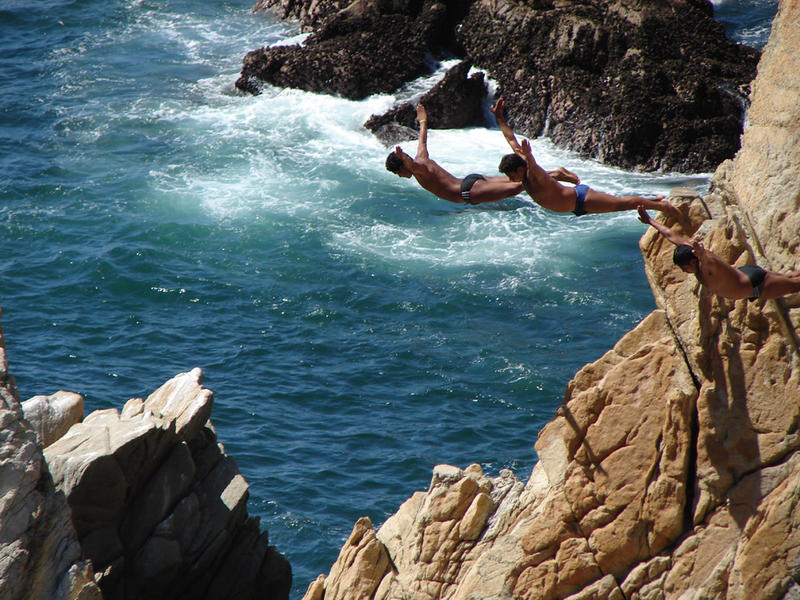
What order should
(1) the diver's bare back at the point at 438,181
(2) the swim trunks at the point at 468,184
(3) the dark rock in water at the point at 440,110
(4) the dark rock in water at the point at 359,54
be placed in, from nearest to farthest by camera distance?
(2) the swim trunks at the point at 468,184, (1) the diver's bare back at the point at 438,181, (3) the dark rock in water at the point at 440,110, (4) the dark rock in water at the point at 359,54

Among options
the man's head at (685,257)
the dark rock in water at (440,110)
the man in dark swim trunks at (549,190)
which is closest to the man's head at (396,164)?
the man in dark swim trunks at (549,190)

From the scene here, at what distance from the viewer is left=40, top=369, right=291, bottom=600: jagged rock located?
669 inches

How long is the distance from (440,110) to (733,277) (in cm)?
3379

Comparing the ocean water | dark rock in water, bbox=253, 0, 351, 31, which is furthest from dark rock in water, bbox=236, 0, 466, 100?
dark rock in water, bbox=253, 0, 351, 31

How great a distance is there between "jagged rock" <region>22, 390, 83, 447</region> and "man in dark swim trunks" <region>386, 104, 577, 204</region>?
873cm

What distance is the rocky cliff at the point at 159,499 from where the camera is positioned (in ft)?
55.7

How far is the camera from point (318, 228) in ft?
119

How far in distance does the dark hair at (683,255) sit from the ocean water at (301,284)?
1295cm

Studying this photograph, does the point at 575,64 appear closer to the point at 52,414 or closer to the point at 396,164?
the point at 396,164

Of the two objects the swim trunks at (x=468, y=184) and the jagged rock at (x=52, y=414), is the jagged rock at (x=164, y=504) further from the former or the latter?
the swim trunks at (x=468, y=184)

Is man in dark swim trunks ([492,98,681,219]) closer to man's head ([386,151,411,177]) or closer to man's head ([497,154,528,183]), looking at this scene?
man's head ([497,154,528,183])

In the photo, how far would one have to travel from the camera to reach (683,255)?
11.5m

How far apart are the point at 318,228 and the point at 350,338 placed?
25.5 ft

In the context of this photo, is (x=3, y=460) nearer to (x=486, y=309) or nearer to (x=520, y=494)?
(x=520, y=494)
